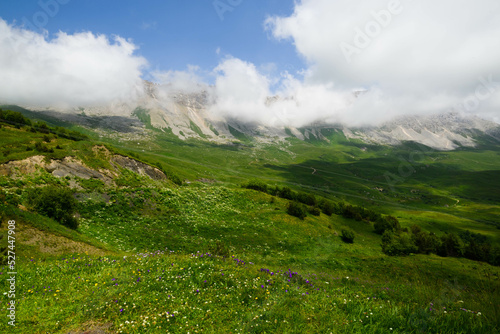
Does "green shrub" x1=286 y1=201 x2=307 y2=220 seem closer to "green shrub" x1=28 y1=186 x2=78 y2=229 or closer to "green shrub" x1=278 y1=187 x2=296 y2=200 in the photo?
"green shrub" x1=278 y1=187 x2=296 y2=200

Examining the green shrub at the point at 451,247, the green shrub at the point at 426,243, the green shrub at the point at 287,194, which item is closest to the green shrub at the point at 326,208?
the green shrub at the point at 287,194

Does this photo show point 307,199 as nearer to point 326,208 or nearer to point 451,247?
point 326,208

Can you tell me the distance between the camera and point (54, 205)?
944 inches

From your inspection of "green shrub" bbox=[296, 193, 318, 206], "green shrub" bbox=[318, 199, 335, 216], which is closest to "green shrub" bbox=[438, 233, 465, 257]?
"green shrub" bbox=[318, 199, 335, 216]

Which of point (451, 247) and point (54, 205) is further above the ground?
point (54, 205)

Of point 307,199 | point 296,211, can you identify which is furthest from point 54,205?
point 307,199

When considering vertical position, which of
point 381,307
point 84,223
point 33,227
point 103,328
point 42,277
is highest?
point 381,307

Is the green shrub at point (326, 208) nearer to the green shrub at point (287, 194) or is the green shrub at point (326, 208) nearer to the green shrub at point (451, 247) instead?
the green shrub at point (287, 194)

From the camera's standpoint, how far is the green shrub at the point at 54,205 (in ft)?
76.3

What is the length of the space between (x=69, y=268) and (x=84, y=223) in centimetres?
2117

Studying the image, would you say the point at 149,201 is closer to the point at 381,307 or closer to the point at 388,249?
the point at 381,307

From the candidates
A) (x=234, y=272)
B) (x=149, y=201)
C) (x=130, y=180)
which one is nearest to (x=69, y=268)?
(x=234, y=272)

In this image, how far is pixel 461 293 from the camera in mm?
7746

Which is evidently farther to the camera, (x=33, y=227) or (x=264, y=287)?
(x=33, y=227)
